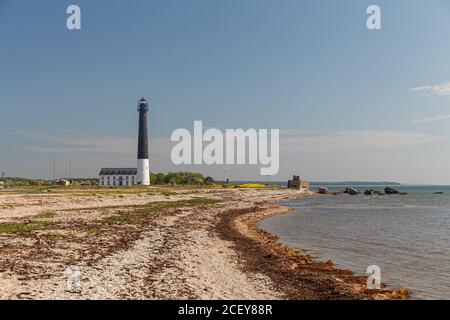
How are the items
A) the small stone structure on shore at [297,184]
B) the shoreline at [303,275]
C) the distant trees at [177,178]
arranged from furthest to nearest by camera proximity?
the small stone structure on shore at [297,184] → the distant trees at [177,178] → the shoreline at [303,275]

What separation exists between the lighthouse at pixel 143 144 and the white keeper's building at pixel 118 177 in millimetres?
22916

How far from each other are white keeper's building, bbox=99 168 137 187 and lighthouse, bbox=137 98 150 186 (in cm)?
2292

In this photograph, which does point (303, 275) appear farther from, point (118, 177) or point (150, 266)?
point (118, 177)

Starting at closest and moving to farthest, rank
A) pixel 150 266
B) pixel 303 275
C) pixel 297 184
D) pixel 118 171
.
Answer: pixel 150 266, pixel 303 275, pixel 118 171, pixel 297 184

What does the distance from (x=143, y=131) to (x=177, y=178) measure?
1430 inches

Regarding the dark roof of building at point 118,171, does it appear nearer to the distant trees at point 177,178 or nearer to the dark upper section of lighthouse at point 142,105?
the distant trees at point 177,178

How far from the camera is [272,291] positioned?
597 inches

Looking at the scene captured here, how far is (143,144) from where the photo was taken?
108m

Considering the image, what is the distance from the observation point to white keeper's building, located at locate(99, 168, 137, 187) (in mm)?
131875

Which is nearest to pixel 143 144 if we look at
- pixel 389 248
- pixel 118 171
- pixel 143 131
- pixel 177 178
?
pixel 143 131

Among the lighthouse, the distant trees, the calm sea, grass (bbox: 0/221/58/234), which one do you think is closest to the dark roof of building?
the distant trees

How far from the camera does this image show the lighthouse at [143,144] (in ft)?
353

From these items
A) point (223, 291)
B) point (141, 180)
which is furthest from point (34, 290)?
point (141, 180)

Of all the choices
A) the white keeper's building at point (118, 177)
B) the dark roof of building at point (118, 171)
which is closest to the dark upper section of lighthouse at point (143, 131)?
the white keeper's building at point (118, 177)
